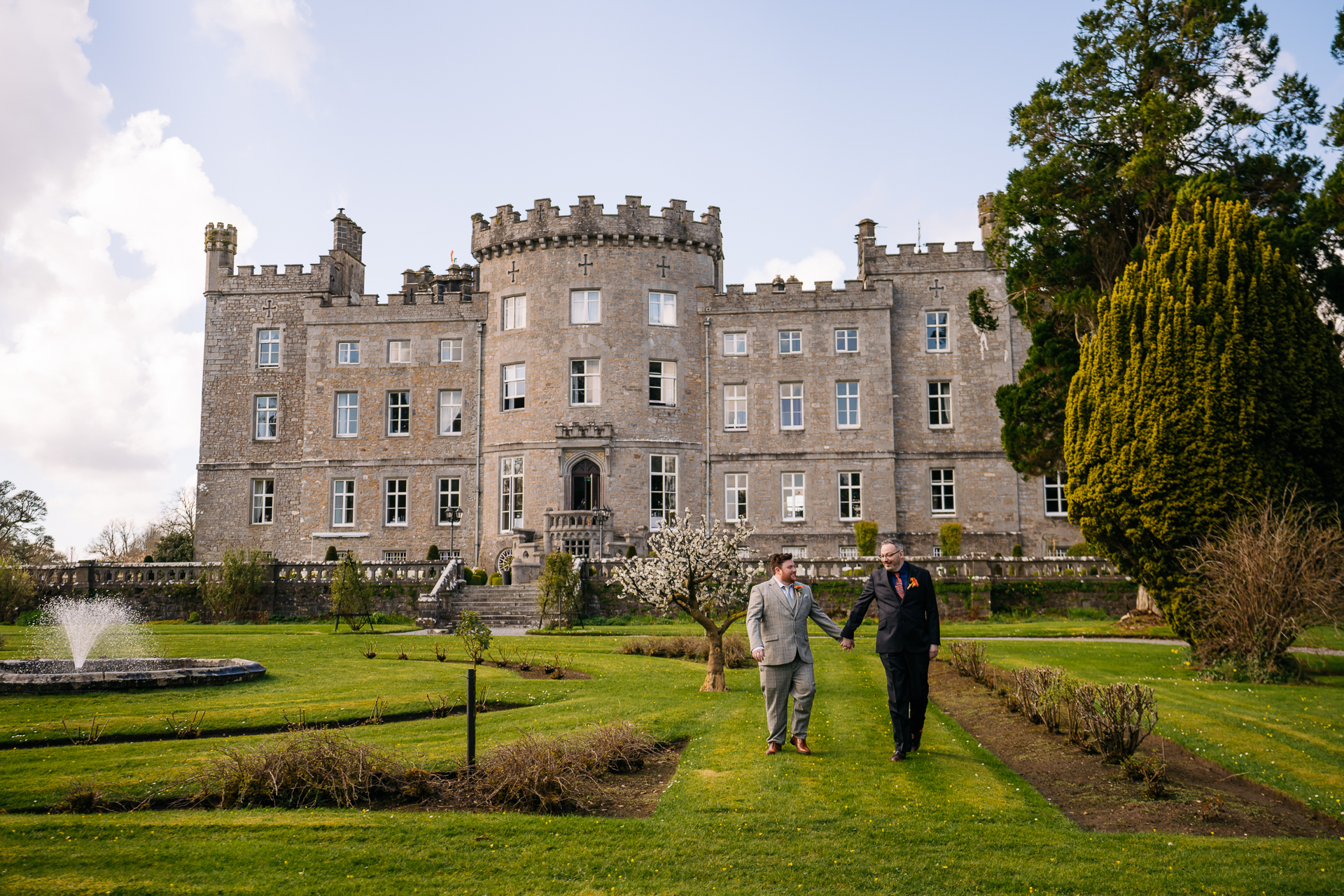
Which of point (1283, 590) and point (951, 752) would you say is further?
point (1283, 590)

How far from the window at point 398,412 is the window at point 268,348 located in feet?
16.1

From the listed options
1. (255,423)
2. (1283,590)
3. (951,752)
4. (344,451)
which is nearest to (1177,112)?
(1283,590)

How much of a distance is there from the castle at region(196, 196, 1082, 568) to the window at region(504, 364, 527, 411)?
80mm

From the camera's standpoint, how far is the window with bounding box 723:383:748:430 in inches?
1380

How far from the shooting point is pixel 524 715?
37.1 ft

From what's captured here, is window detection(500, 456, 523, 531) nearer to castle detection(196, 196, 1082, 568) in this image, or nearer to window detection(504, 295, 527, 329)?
castle detection(196, 196, 1082, 568)

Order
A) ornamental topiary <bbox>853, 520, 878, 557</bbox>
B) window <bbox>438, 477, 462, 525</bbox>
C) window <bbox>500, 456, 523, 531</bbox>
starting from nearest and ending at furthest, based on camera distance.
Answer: ornamental topiary <bbox>853, 520, 878, 557</bbox> → window <bbox>500, 456, 523, 531</bbox> → window <bbox>438, 477, 462, 525</bbox>

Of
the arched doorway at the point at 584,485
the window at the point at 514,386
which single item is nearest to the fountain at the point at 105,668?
the arched doorway at the point at 584,485

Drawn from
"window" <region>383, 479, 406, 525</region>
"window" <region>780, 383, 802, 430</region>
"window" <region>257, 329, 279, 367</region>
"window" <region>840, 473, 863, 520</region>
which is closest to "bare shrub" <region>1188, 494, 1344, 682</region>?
"window" <region>840, 473, 863, 520</region>

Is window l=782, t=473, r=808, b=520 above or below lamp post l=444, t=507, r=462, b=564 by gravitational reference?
above

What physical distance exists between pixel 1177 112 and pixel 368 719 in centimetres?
1912

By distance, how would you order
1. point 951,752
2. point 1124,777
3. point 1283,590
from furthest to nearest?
1. point 1283,590
2. point 951,752
3. point 1124,777

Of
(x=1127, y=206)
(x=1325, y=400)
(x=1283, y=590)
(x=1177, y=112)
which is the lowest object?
(x=1283, y=590)

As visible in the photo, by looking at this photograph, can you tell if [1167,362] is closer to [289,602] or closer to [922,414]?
[922,414]
